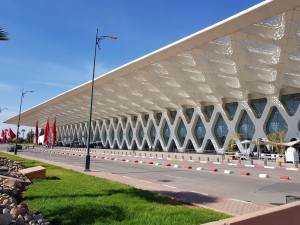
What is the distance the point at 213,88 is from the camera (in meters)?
38.2

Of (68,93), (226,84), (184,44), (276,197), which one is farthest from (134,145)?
(276,197)

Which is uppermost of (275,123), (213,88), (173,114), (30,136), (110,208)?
(213,88)

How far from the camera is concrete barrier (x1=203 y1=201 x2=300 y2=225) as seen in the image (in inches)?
179

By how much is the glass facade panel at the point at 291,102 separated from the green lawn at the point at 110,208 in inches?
1171

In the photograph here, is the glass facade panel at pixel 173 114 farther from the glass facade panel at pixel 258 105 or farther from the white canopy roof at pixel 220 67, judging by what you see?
the glass facade panel at pixel 258 105

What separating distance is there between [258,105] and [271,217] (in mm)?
36396

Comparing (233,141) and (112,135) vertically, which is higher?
(112,135)

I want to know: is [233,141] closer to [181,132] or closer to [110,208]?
[181,132]

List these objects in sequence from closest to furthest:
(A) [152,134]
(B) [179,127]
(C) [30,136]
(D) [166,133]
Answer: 1. (B) [179,127]
2. (D) [166,133]
3. (A) [152,134]
4. (C) [30,136]

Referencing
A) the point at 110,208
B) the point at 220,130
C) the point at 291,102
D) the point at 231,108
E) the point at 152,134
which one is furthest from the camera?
the point at 152,134

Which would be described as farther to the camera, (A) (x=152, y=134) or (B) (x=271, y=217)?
(A) (x=152, y=134)

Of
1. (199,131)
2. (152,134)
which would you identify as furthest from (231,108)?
(152,134)

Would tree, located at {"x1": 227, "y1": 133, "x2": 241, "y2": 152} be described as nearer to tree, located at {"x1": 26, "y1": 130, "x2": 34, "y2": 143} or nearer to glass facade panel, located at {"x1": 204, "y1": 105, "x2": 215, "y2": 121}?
glass facade panel, located at {"x1": 204, "y1": 105, "x2": 215, "y2": 121}

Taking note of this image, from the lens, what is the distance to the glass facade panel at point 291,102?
35.1 m
